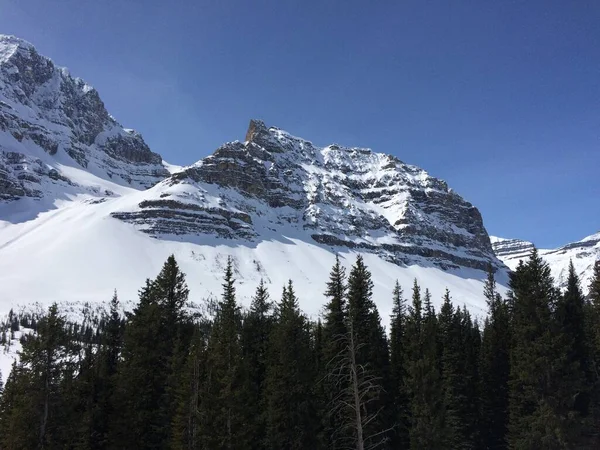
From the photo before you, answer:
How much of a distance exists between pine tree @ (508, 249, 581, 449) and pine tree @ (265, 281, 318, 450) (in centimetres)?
1263

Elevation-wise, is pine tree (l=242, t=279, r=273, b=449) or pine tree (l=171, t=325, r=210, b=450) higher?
pine tree (l=242, t=279, r=273, b=449)

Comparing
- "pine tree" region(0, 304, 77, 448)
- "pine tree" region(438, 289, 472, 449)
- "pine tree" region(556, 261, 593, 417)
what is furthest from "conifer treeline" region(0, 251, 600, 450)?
"pine tree" region(438, 289, 472, 449)

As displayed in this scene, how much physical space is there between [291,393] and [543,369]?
14768mm

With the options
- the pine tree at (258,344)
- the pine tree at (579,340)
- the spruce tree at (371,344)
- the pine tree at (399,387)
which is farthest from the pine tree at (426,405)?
the pine tree at (579,340)

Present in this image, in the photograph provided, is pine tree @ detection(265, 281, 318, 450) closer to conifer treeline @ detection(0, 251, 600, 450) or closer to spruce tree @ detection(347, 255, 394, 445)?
conifer treeline @ detection(0, 251, 600, 450)

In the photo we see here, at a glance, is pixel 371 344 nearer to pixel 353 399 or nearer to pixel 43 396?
pixel 353 399

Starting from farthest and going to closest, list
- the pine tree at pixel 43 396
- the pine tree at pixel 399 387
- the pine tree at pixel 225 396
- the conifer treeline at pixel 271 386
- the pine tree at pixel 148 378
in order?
the pine tree at pixel 399 387, the pine tree at pixel 148 378, the pine tree at pixel 225 396, the conifer treeline at pixel 271 386, the pine tree at pixel 43 396

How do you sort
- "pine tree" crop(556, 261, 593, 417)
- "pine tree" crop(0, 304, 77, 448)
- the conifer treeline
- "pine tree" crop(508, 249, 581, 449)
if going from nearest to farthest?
"pine tree" crop(0, 304, 77, 448) < "pine tree" crop(508, 249, 581, 449) < the conifer treeline < "pine tree" crop(556, 261, 593, 417)

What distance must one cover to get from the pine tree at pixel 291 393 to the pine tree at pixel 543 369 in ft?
41.4

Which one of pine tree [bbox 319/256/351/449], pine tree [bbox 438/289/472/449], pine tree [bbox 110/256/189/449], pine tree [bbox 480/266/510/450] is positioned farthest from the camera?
pine tree [bbox 480/266/510/450]

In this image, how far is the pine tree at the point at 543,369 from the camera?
2680 cm

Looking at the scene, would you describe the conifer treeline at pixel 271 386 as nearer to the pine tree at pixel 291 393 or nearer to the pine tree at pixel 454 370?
the pine tree at pixel 291 393

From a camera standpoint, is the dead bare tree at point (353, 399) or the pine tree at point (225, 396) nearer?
the dead bare tree at point (353, 399)

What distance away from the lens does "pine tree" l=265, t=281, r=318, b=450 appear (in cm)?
2927
